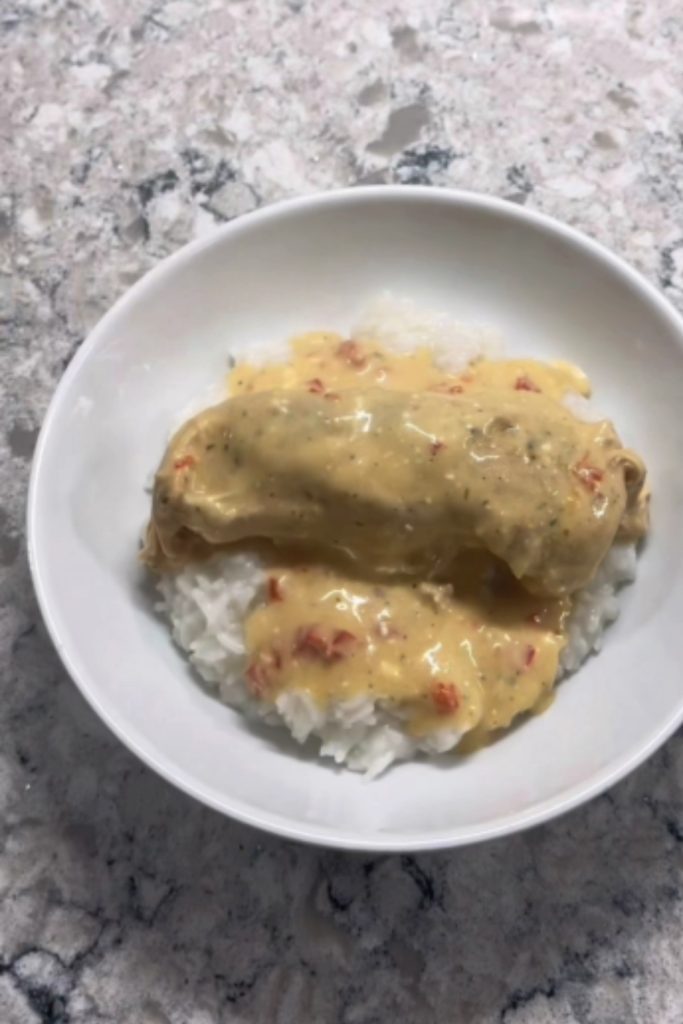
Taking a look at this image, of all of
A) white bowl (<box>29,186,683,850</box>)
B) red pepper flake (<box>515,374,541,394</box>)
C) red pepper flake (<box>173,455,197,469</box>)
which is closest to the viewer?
white bowl (<box>29,186,683,850</box>)

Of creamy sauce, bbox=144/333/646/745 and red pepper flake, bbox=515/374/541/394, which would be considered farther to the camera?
red pepper flake, bbox=515/374/541/394

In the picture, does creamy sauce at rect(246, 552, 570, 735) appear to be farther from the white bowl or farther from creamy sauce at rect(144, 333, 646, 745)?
the white bowl

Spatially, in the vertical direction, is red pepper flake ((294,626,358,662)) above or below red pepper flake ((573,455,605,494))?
below

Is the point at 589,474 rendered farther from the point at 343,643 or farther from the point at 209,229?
the point at 209,229

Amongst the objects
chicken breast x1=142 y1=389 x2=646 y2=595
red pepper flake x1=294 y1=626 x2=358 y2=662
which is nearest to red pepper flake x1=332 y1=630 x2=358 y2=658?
red pepper flake x1=294 y1=626 x2=358 y2=662

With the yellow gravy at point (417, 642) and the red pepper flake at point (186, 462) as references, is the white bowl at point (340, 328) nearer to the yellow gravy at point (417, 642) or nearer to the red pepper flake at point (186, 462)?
the yellow gravy at point (417, 642)

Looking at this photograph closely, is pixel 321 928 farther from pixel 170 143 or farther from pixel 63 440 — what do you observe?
pixel 170 143
